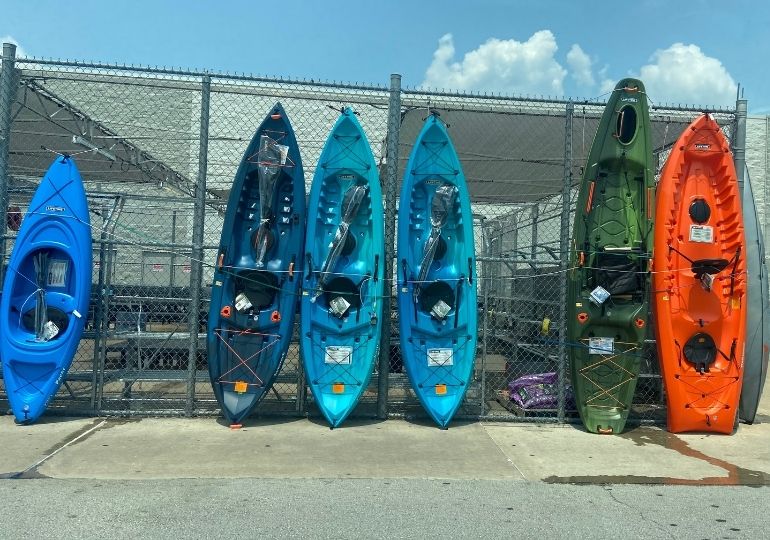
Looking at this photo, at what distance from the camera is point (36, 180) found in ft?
27.6

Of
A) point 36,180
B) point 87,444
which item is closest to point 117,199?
point 36,180

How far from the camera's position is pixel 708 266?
605 centimetres

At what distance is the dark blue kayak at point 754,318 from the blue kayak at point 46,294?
7.11m

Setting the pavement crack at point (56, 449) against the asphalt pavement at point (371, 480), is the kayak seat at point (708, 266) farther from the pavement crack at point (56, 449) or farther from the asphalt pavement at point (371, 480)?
the pavement crack at point (56, 449)

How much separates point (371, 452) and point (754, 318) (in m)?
4.59

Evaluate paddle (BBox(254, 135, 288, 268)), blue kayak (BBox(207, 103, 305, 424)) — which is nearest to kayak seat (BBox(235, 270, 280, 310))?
blue kayak (BBox(207, 103, 305, 424))

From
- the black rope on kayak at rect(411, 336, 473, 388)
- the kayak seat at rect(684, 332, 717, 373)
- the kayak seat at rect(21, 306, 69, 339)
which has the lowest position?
the black rope on kayak at rect(411, 336, 473, 388)

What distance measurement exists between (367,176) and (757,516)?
447 cm

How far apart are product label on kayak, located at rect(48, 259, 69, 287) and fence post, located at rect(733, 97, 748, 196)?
726 centimetres

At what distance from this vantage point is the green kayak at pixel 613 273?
6105 millimetres

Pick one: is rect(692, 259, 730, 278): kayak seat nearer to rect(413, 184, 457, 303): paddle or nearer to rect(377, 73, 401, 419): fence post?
rect(413, 184, 457, 303): paddle

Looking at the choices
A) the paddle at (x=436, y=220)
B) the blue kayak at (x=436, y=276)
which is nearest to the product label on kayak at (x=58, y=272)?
the blue kayak at (x=436, y=276)

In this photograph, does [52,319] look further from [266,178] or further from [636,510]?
[636,510]

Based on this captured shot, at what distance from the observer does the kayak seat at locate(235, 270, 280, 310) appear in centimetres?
610
